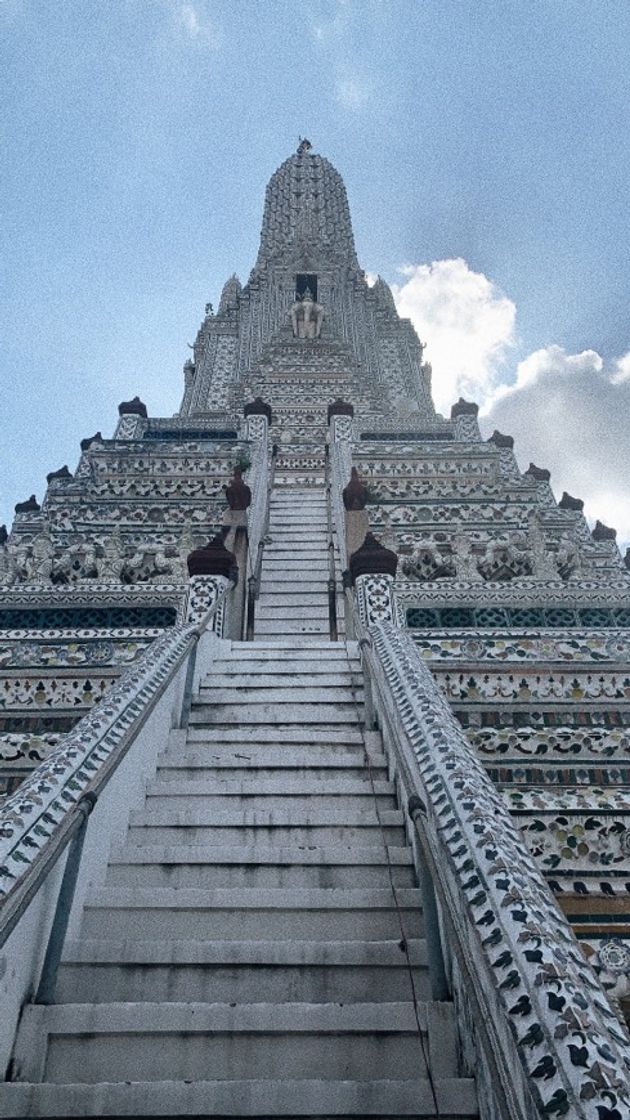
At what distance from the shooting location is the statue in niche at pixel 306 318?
26.4 m

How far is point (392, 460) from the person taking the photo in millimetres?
15039

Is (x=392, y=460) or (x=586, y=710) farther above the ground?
(x=392, y=460)

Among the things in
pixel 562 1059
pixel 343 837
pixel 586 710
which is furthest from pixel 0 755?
pixel 562 1059

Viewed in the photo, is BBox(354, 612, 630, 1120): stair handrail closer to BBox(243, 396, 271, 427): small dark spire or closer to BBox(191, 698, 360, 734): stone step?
BBox(191, 698, 360, 734): stone step

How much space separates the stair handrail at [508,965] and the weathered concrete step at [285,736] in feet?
5.48

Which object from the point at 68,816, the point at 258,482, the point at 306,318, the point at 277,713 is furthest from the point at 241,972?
the point at 306,318

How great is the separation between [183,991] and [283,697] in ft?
10.6

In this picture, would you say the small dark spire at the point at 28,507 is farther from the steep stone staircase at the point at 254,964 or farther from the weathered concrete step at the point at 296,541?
the steep stone staircase at the point at 254,964

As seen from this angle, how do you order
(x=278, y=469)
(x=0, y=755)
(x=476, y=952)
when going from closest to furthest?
(x=476, y=952)
(x=0, y=755)
(x=278, y=469)

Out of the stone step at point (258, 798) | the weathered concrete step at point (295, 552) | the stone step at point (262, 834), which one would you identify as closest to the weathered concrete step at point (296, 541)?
the weathered concrete step at point (295, 552)

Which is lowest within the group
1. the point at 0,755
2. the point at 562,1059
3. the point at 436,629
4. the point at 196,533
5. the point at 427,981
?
the point at 427,981

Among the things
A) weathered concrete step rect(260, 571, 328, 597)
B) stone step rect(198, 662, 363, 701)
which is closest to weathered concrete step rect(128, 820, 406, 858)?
stone step rect(198, 662, 363, 701)

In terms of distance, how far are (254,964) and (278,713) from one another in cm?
282

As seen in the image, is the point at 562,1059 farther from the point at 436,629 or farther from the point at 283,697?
the point at 436,629
